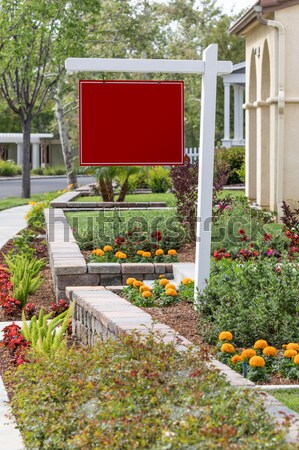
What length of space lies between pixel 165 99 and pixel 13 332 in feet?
7.87

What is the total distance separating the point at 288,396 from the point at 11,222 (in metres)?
15.0

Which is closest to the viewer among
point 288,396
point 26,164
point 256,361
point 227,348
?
point 288,396

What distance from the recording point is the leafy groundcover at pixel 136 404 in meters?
4.11

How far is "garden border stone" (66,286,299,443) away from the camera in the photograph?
5.30m

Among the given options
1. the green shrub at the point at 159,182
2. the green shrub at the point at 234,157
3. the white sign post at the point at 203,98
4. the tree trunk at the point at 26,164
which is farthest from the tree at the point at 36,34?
the white sign post at the point at 203,98

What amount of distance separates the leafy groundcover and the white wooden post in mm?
2742

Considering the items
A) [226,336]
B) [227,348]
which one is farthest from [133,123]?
[227,348]

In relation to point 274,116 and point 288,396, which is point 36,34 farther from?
point 288,396

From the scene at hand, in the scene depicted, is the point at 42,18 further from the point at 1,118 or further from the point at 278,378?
the point at 1,118

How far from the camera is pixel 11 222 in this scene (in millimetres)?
20203

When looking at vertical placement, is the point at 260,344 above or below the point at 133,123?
below

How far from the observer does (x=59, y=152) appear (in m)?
76.7

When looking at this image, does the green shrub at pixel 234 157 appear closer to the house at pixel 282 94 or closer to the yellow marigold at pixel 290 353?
the house at pixel 282 94

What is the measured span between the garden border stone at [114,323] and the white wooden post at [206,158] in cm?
80
